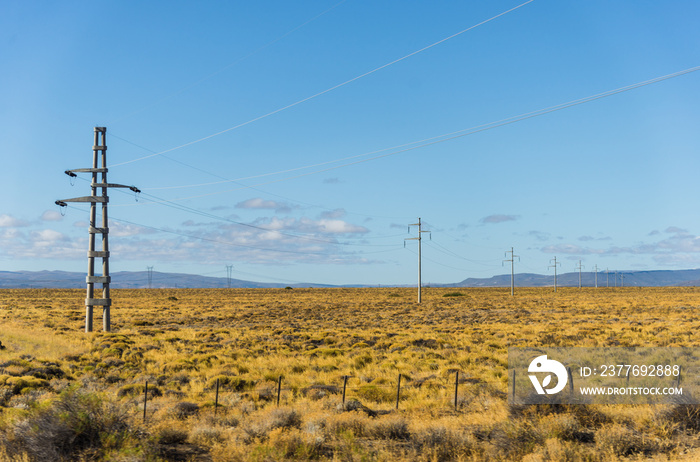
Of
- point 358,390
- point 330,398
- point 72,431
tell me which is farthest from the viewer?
point 358,390

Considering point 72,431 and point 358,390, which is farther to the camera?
point 358,390

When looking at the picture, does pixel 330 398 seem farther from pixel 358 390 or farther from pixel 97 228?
pixel 97 228

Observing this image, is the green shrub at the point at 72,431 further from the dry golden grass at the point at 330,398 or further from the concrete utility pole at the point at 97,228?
the concrete utility pole at the point at 97,228

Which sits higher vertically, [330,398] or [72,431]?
[72,431]

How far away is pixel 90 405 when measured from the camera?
12.8 meters

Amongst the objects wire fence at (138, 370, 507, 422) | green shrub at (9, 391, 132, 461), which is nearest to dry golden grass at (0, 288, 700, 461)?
wire fence at (138, 370, 507, 422)

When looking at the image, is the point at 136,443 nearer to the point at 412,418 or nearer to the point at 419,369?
the point at 412,418

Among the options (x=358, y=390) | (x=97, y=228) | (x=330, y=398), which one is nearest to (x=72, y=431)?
(x=330, y=398)

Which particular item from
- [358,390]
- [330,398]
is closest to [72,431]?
[330,398]

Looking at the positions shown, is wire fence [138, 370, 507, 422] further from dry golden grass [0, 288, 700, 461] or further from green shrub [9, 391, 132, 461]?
green shrub [9, 391, 132, 461]

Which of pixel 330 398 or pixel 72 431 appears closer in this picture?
pixel 72 431

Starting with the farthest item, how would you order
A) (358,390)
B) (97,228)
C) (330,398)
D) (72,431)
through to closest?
(97,228)
(358,390)
(330,398)
(72,431)

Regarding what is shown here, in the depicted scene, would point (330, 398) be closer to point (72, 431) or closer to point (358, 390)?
point (358, 390)

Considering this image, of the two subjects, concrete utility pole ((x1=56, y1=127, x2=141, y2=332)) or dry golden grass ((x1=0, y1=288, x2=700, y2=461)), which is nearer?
dry golden grass ((x1=0, y1=288, x2=700, y2=461))
